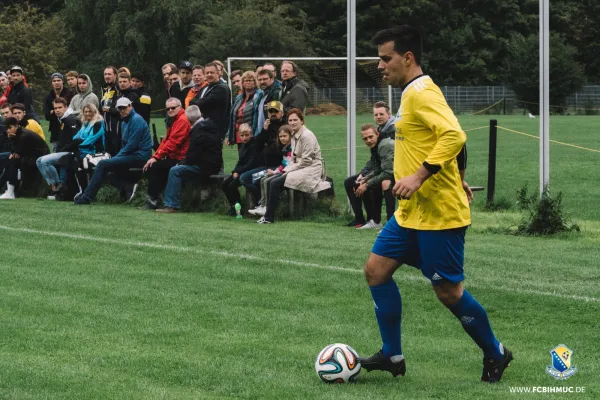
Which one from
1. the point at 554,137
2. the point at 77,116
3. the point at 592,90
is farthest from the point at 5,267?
the point at 592,90

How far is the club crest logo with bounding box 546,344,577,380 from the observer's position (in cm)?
698

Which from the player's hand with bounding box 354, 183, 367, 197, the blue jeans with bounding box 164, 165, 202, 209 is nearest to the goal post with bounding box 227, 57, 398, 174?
the blue jeans with bounding box 164, 165, 202, 209

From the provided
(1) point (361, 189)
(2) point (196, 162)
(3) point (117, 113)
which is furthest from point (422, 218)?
(3) point (117, 113)

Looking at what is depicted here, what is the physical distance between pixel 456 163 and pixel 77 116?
13.9m

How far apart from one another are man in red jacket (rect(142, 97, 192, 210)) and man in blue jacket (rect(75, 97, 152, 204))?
0.90m

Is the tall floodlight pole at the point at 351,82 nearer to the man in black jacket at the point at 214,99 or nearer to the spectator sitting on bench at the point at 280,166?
the spectator sitting on bench at the point at 280,166

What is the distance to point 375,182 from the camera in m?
14.4

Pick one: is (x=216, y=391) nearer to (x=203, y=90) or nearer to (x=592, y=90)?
(x=203, y=90)

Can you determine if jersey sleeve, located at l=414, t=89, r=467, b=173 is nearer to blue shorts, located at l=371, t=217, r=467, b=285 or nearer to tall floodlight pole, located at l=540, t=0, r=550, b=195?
blue shorts, located at l=371, t=217, r=467, b=285

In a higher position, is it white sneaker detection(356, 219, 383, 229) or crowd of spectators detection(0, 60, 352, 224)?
crowd of spectators detection(0, 60, 352, 224)

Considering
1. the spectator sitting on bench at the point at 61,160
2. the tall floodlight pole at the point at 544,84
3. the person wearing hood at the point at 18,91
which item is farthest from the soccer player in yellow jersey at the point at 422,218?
the person wearing hood at the point at 18,91

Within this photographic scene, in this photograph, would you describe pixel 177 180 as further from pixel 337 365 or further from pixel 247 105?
pixel 337 365

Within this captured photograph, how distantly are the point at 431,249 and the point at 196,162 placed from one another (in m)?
10.6

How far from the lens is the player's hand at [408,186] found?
6.36 m
